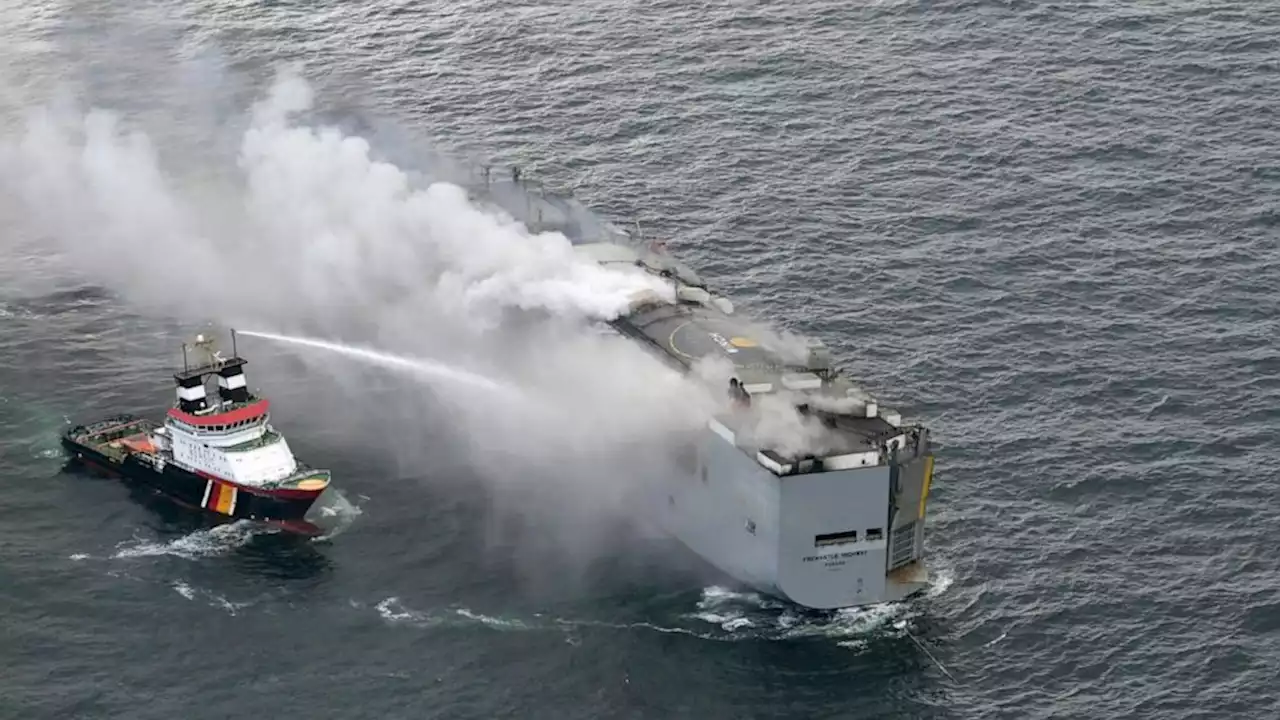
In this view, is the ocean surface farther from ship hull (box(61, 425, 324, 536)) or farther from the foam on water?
ship hull (box(61, 425, 324, 536))

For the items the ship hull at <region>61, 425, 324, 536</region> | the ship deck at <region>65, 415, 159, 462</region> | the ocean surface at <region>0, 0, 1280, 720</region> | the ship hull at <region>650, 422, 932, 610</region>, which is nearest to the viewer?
the ocean surface at <region>0, 0, 1280, 720</region>

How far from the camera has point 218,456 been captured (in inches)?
5202

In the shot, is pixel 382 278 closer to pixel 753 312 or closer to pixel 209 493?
pixel 753 312

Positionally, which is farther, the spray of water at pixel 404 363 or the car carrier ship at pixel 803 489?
the spray of water at pixel 404 363

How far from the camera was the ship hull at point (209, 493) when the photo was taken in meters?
130

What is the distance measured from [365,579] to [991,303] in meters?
54.4

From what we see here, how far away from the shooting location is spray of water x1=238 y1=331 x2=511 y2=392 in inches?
5758

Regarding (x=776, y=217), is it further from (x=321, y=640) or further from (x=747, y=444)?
(x=321, y=640)

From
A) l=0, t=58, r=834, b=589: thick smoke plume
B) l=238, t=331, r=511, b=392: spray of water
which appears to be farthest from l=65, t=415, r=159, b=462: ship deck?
l=238, t=331, r=511, b=392: spray of water

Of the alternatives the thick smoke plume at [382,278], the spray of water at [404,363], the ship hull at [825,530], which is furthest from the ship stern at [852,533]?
the spray of water at [404,363]

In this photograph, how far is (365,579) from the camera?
124 meters

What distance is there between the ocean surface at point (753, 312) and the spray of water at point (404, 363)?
64.1 inches

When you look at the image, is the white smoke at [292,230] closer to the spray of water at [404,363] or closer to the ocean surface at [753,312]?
the ocean surface at [753,312]

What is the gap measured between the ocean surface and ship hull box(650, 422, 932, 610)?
1.73m
